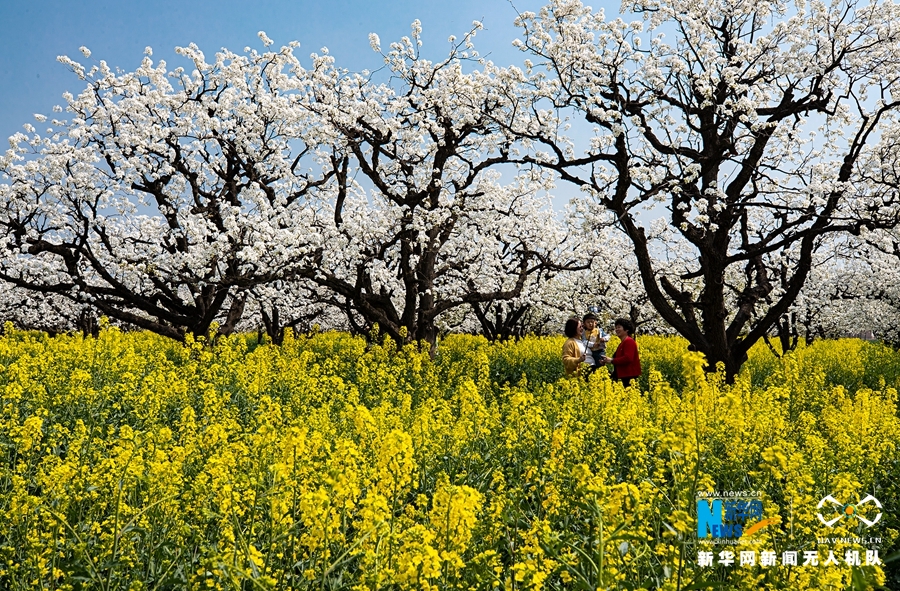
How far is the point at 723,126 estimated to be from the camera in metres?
13.5

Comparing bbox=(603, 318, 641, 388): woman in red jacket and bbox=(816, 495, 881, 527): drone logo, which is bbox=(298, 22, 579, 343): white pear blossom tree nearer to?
bbox=(603, 318, 641, 388): woman in red jacket

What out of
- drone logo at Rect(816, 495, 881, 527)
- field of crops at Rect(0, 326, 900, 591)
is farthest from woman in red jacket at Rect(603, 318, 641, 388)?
drone logo at Rect(816, 495, 881, 527)

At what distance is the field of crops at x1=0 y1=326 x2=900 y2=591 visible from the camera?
344 centimetres

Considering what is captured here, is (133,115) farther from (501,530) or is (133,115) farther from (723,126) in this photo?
(501,530)

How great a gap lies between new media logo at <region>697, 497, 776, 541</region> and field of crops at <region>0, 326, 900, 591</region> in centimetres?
10

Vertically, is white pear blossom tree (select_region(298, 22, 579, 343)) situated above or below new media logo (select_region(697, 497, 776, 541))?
above

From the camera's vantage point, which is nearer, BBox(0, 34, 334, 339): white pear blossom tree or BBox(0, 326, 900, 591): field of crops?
BBox(0, 326, 900, 591): field of crops

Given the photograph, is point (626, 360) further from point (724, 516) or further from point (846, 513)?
point (724, 516)

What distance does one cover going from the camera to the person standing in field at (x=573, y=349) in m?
12.1

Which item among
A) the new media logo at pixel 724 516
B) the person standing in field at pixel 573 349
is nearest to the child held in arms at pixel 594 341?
the person standing in field at pixel 573 349

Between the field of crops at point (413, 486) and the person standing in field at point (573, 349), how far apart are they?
175 centimetres

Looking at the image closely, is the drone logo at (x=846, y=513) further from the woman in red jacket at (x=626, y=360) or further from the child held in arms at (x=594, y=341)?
the child held in arms at (x=594, y=341)

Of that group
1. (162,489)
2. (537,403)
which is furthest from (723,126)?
(162,489)

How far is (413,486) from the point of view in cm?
525
